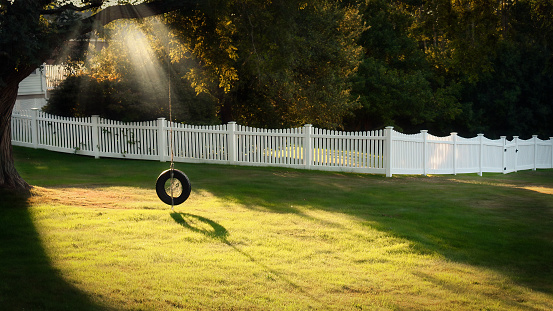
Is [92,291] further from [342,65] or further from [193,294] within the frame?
[342,65]

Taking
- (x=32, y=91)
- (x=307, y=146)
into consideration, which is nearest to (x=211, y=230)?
(x=307, y=146)

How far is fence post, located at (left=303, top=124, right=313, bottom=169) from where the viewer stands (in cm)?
1786

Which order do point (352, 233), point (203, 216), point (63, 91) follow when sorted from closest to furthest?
1. point (352, 233)
2. point (203, 216)
3. point (63, 91)

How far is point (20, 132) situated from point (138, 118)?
5494mm

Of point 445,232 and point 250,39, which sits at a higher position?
point 250,39

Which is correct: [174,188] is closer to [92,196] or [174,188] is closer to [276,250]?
[92,196]

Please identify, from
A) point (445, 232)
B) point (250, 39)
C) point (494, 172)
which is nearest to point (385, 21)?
point (494, 172)

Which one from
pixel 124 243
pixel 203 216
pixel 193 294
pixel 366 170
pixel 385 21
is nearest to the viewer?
pixel 193 294

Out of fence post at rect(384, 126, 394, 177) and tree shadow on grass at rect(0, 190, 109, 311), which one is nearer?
tree shadow on grass at rect(0, 190, 109, 311)

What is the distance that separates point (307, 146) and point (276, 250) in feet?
32.9

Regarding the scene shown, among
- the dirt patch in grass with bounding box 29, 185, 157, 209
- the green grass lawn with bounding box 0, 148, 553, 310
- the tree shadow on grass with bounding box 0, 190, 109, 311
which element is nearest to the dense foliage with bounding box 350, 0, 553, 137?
the green grass lawn with bounding box 0, 148, 553, 310

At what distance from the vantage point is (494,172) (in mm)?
22969

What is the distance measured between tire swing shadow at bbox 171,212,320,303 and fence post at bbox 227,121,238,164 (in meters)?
8.70

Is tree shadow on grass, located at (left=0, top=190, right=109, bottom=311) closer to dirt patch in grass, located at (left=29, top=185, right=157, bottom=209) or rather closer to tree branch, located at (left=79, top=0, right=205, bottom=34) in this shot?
dirt patch in grass, located at (left=29, top=185, right=157, bottom=209)
